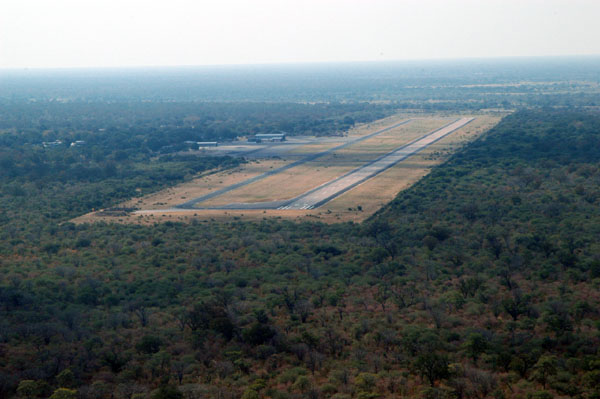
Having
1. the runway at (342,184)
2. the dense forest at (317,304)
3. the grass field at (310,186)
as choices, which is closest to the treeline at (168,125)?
the grass field at (310,186)

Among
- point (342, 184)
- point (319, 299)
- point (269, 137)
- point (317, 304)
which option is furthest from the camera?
point (269, 137)

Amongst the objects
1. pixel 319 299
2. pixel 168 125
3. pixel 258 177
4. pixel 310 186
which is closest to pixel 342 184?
pixel 310 186

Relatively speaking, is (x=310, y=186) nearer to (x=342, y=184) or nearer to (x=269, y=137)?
(x=342, y=184)

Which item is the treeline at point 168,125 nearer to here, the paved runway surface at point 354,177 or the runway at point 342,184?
the paved runway surface at point 354,177

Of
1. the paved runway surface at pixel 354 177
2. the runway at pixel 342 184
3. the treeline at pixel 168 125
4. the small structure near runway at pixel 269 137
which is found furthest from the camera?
the small structure near runway at pixel 269 137

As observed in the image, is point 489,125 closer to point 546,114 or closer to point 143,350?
point 546,114

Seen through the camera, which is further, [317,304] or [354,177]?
[354,177]

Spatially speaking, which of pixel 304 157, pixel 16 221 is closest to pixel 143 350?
pixel 16 221
